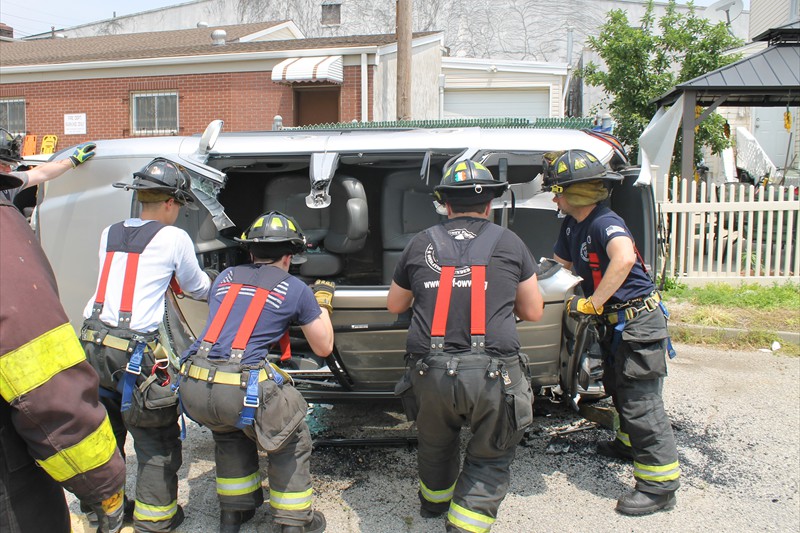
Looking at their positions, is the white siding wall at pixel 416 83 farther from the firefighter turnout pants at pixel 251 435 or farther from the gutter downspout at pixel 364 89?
the firefighter turnout pants at pixel 251 435

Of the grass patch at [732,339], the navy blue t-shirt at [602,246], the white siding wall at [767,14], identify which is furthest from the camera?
the white siding wall at [767,14]

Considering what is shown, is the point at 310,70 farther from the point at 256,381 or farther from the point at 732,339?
the point at 256,381

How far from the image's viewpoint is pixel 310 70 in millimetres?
14234

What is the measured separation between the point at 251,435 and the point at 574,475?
6.50 ft

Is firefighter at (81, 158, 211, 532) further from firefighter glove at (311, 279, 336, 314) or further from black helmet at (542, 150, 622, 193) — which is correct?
black helmet at (542, 150, 622, 193)

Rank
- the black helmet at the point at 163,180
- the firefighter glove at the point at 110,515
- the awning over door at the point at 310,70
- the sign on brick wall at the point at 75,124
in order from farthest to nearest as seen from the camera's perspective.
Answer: the sign on brick wall at the point at 75,124 < the awning over door at the point at 310,70 < the black helmet at the point at 163,180 < the firefighter glove at the point at 110,515

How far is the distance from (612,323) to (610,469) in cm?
96

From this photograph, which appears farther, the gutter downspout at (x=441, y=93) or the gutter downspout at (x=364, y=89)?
the gutter downspout at (x=441, y=93)

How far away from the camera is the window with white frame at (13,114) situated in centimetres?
1767

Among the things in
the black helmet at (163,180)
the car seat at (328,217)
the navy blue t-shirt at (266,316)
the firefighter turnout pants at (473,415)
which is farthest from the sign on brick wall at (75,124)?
the firefighter turnout pants at (473,415)

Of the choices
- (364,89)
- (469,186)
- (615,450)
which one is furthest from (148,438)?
(364,89)

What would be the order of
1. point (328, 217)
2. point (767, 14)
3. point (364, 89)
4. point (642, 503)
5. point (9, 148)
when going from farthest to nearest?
point (767, 14), point (364, 89), point (328, 217), point (9, 148), point (642, 503)

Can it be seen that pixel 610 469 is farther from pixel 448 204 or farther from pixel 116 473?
pixel 116 473

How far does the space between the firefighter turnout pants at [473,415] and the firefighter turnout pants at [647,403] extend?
0.79 metres
